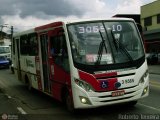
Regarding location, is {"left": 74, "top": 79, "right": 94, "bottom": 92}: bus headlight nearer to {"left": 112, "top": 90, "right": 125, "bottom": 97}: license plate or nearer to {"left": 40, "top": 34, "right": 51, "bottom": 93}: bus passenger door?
{"left": 112, "top": 90, "right": 125, "bottom": 97}: license plate

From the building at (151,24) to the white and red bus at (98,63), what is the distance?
38.6 m

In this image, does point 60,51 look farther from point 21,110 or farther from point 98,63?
point 21,110

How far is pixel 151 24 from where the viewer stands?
55750 millimetres

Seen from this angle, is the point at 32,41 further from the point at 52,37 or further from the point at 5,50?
the point at 5,50

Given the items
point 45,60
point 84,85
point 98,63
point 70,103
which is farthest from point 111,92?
point 45,60

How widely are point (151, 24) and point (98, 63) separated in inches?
1859

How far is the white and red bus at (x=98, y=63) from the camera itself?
962 centimetres

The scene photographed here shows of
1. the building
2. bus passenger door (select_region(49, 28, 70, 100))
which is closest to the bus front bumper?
bus passenger door (select_region(49, 28, 70, 100))

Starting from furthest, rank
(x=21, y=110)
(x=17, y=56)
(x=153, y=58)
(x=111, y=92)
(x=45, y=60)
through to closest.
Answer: (x=153, y=58), (x=17, y=56), (x=45, y=60), (x=21, y=110), (x=111, y=92)

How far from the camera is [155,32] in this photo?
5184 centimetres

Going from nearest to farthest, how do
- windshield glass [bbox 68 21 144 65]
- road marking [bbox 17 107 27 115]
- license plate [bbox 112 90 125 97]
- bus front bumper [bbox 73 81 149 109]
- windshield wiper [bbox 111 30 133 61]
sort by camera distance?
1. bus front bumper [bbox 73 81 149 109]
2. license plate [bbox 112 90 125 97]
3. windshield glass [bbox 68 21 144 65]
4. windshield wiper [bbox 111 30 133 61]
5. road marking [bbox 17 107 27 115]

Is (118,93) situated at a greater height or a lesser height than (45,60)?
lesser

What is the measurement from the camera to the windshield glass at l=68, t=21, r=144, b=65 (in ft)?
32.5

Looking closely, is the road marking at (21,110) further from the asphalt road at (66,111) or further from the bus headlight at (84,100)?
the bus headlight at (84,100)
